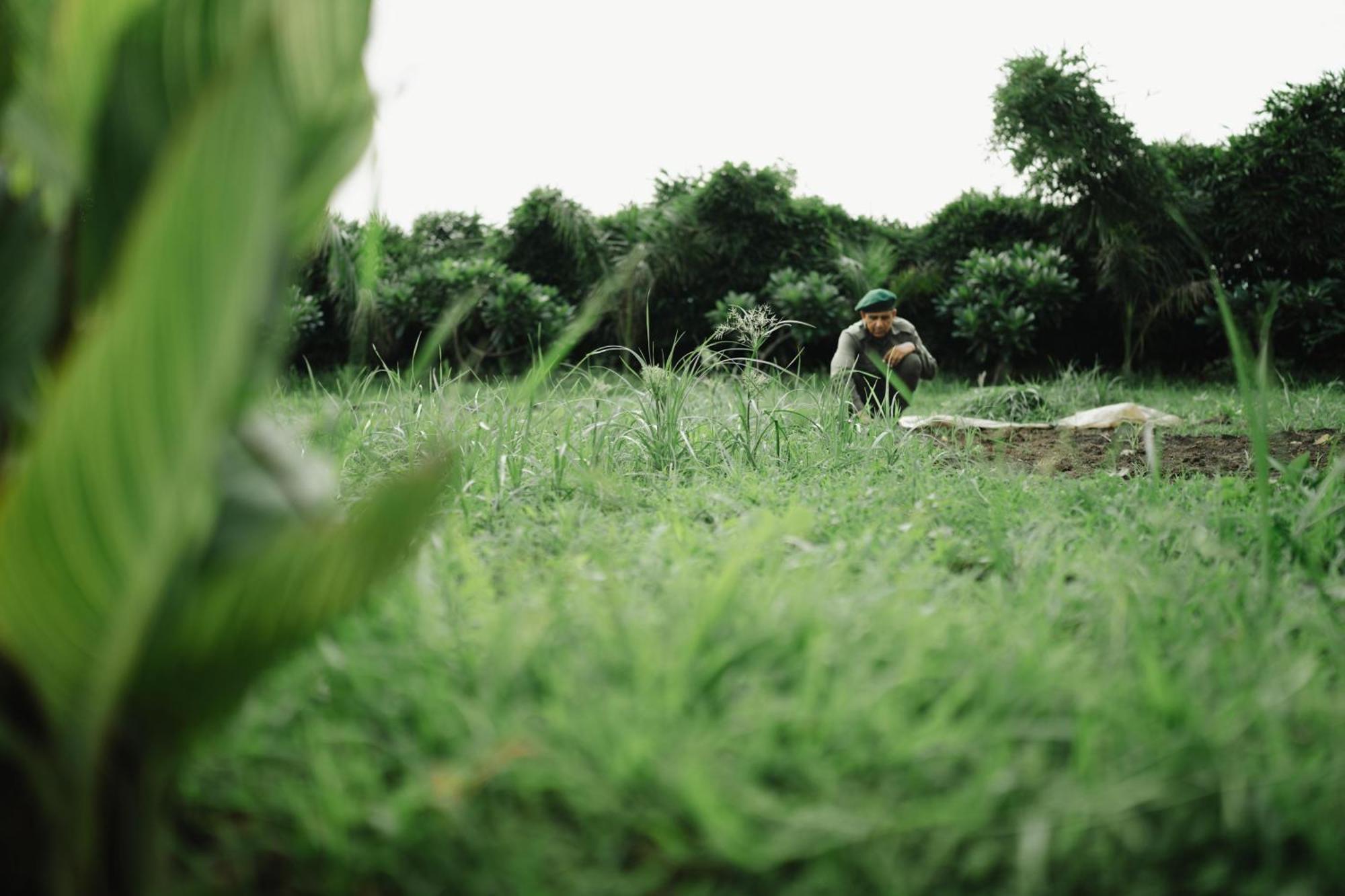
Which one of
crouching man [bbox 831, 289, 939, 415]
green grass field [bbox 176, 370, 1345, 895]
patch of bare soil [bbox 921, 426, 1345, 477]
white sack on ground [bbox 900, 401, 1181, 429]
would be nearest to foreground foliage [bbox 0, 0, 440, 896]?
green grass field [bbox 176, 370, 1345, 895]

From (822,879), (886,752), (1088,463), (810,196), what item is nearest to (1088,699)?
(886,752)

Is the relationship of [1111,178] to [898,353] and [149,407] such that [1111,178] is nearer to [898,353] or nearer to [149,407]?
[898,353]

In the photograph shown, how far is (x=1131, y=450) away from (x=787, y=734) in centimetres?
332

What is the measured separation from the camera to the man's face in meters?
5.65

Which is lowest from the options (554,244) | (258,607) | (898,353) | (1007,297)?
(258,607)

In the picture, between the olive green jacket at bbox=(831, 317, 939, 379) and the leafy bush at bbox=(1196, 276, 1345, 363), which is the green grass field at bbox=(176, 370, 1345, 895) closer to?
the olive green jacket at bbox=(831, 317, 939, 379)

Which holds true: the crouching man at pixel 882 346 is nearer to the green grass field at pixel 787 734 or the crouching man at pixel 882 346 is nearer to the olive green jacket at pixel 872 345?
the olive green jacket at pixel 872 345

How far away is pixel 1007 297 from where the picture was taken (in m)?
8.42

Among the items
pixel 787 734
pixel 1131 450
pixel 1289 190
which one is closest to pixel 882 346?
pixel 1131 450

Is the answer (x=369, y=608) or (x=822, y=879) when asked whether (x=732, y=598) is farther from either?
(x=369, y=608)

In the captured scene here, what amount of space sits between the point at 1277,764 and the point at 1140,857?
0.20 metres

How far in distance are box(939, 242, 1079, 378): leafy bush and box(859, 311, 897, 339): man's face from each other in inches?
123

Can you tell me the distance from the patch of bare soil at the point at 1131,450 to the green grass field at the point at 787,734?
1.35 meters

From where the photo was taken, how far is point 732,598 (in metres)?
1.06
